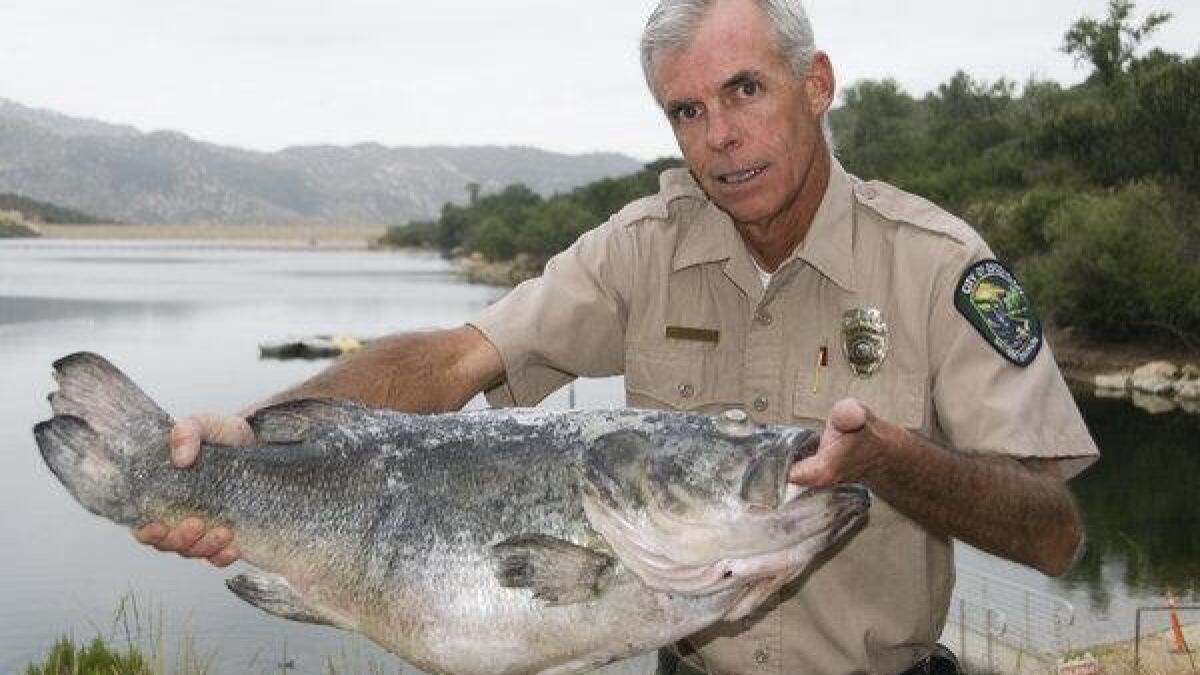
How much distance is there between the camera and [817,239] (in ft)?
14.1

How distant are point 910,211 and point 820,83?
0.52 meters

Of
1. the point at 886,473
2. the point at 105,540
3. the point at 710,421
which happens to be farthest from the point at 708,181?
the point at 105,540

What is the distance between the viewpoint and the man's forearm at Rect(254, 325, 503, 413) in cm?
429

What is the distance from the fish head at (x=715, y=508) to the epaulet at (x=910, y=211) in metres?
1.05

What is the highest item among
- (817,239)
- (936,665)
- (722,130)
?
(722,130)

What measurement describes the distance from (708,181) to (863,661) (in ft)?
5.07

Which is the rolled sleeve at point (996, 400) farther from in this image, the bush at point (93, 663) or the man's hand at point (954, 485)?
the bush at point (93, 663)

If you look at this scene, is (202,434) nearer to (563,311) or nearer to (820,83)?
(563,311)

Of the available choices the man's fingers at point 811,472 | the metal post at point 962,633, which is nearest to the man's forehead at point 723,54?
the man's fingers at point 811,472

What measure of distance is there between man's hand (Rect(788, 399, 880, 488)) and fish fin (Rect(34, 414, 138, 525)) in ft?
6.51

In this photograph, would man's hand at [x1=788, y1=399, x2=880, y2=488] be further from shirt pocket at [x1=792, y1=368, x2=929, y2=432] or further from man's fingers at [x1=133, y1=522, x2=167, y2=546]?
man's fingers at [x1=133, y1=522, x2=167, y2=546]

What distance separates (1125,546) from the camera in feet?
79.8

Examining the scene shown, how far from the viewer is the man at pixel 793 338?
399cm

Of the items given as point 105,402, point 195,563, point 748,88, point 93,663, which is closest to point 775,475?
point 748,88
